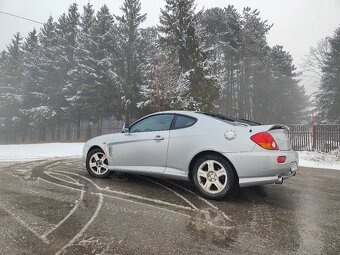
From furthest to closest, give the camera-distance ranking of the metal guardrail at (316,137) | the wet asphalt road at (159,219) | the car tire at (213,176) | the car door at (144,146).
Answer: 1. the metal guardrail at (316,137)
2. the car door at (144,146)
3. the car tire at (213,176)
4. the wet asphalt road at (159,219)

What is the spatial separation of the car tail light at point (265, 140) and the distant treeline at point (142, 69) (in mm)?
15387

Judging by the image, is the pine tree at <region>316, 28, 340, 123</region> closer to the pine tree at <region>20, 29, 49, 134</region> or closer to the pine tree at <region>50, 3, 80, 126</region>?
the pine tree at <region>50, 3, 80, 126</region>

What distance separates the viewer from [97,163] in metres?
6.03

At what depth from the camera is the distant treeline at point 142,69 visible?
23156mm

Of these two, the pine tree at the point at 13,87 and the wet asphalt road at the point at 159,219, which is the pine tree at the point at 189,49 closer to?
the wet asphalt road at the point at 159,219

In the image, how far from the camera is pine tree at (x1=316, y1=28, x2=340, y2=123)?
100 ft

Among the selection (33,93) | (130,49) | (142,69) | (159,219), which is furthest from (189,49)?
(33,93)

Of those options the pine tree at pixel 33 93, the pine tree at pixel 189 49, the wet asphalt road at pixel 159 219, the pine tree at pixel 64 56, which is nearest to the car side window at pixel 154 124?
the wet asphalt road at pixel 159 219

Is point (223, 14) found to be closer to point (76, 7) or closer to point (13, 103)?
point (76, 7)

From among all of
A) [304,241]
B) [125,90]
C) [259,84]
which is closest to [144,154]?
[304,241]

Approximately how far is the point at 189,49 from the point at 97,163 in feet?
63.7

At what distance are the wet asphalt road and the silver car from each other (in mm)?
359

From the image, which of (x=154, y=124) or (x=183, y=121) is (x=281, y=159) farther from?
(x=154, y=124)

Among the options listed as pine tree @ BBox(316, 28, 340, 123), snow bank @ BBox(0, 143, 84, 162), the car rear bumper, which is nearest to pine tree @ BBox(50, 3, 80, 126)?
snow bank @ BBox(0, 143, 84, 162)
